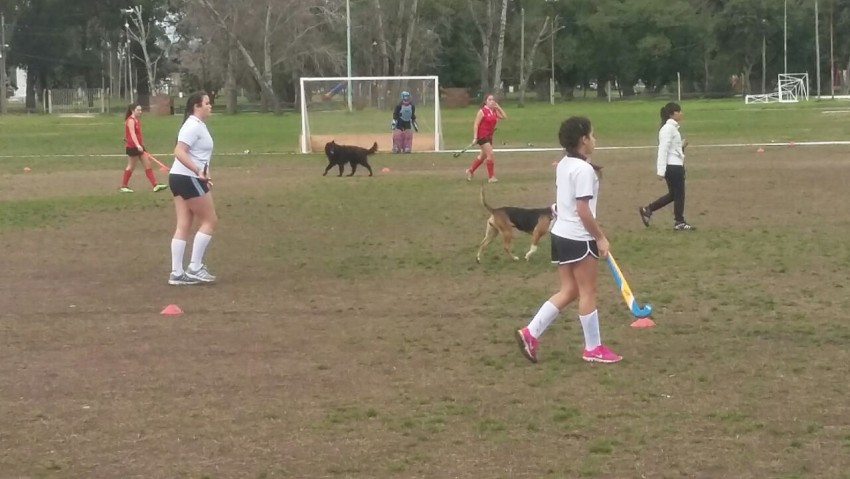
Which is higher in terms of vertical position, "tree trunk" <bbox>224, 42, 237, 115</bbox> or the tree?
the tree

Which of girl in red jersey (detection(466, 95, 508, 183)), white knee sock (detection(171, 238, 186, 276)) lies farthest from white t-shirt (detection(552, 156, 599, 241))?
girl in red jersey (detection(466, 95, 508, 183))

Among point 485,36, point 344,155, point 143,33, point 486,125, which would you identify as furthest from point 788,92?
point 486,125

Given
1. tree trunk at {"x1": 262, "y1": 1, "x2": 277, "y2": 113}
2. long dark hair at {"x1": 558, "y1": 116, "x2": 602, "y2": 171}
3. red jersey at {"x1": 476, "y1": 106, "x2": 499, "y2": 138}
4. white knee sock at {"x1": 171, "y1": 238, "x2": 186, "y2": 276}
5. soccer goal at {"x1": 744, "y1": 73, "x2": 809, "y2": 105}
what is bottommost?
white knee sock at {"x1": 171, "y1": 238, "x2": 186, "y2": 276}

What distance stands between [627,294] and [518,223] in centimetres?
440

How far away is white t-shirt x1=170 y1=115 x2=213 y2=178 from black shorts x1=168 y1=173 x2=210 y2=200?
5 centimetres

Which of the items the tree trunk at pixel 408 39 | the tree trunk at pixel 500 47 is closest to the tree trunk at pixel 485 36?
the tree trunk at pixel 500 47

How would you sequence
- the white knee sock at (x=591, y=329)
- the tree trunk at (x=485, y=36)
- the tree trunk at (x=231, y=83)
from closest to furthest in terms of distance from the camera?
the white knee sock at (x=591, y=329)
the tree trunk at (x=231, y=83)
the tree trunk at (x=485, y=36)

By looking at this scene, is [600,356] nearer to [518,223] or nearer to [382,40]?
[518,223]

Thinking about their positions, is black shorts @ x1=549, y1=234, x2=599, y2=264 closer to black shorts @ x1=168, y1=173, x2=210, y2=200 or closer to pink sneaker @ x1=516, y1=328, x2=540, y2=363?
pink sneaker @ x1=516, y1=328, x2=540, y2=363

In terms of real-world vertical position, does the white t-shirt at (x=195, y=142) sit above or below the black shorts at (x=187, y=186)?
above

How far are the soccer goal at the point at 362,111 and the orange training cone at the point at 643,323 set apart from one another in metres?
25.1

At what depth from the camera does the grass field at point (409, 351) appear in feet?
19.8

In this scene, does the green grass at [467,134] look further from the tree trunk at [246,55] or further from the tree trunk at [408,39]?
the tree trunk at [408,39]

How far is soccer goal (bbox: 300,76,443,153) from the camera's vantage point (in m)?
34.5
